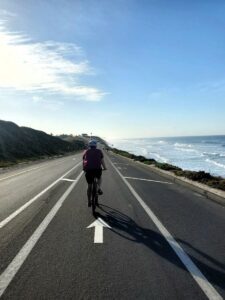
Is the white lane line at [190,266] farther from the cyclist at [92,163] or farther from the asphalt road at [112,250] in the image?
the cyclist at [92,163]

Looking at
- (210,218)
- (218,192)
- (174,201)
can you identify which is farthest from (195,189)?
(210,218)

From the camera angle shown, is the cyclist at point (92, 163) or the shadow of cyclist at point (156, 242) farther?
the cyclist at point (92, 163)

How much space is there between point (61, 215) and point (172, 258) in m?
4.27

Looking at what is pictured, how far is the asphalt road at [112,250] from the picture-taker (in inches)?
205

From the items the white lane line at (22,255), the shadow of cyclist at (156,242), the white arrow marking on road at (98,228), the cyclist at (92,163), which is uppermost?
the cyclist at (92,163)

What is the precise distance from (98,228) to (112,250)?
1786 mm

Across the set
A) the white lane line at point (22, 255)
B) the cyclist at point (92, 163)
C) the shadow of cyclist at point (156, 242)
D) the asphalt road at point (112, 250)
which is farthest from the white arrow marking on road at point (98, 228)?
the cyclist at point (92, 163)

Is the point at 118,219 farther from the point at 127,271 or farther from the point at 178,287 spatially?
the point at 178,287

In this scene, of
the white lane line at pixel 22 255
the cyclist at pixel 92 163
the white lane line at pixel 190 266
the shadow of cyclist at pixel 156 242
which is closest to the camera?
the white lane line at pixel 190 266

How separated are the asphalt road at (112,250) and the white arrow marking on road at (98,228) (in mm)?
19

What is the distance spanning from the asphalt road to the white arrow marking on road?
0.06 feet

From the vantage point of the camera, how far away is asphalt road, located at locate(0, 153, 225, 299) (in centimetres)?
521

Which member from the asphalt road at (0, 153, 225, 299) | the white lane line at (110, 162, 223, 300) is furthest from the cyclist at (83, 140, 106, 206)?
the white lane line at (110, 162, 223, 300)

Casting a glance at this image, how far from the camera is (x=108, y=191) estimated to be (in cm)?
1567
